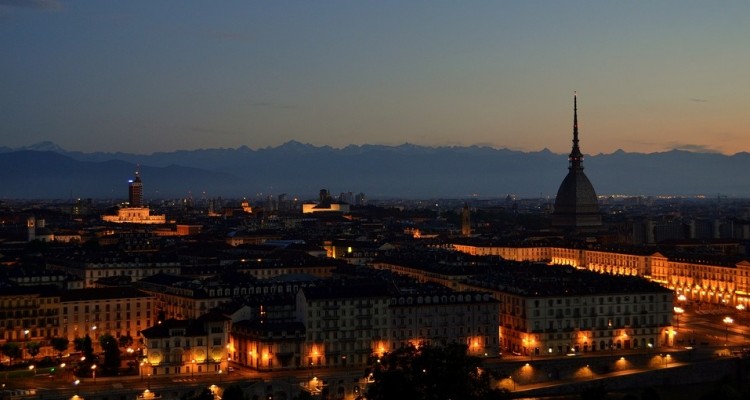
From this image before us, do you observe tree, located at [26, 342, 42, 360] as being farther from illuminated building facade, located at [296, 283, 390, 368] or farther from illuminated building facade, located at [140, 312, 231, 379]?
illuminated building facade, located at [296, 283, 390, 368]

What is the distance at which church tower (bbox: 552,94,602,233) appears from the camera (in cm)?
14775

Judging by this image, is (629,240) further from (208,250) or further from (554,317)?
(554,317)

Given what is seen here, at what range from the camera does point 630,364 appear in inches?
2312

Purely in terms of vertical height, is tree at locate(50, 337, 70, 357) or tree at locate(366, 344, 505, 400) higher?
tree at locate(366, 344, 505, 400)

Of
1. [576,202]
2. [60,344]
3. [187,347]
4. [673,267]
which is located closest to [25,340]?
[60,344]

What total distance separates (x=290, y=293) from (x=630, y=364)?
18.2m

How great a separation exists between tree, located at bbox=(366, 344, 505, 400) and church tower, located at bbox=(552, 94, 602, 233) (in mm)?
105135

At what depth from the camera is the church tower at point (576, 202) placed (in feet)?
485

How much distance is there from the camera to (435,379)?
41812 mm

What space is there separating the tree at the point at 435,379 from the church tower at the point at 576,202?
105135mm

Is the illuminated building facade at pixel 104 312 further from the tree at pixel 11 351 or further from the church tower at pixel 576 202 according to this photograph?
the church tower at pixel 576 202

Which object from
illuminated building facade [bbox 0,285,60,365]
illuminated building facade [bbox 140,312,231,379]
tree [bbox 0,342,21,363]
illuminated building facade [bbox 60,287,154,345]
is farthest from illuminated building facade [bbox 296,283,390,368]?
tree [bbox 0,342,21,363]

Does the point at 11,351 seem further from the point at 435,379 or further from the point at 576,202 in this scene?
the point at 576,202

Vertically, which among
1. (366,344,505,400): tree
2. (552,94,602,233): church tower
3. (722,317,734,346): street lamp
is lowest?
(722,317,734,346): street lamp
